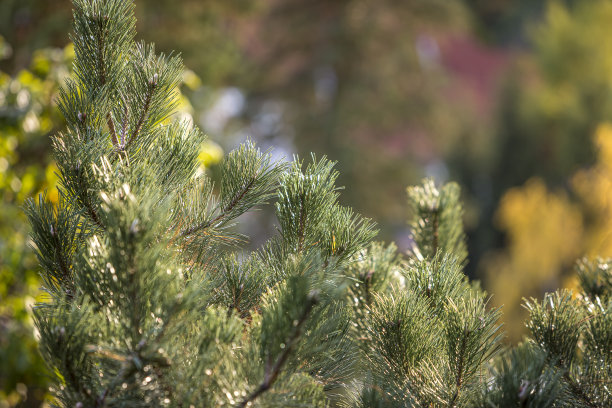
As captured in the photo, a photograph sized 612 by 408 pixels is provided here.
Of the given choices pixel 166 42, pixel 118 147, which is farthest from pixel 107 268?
pixel 166 42

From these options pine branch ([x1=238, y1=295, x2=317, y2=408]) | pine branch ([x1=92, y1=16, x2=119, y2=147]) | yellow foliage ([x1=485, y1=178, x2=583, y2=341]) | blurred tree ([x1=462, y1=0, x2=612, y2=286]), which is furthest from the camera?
blurred tree ([x1=462, y1=0, x2=612, y2=286])

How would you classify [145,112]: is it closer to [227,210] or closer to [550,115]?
[227,210]

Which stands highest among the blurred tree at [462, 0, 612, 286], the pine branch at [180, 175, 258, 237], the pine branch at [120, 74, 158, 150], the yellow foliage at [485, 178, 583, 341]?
the blurred tree at [462, 0, 612, 286]

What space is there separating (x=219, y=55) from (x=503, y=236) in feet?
32.4

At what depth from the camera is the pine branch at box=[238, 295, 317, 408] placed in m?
0.72

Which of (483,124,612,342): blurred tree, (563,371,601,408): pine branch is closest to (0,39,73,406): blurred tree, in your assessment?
(563,371,601,408): pine branch

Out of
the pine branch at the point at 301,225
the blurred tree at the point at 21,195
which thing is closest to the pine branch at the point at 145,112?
the pine branch at the point at 301,225

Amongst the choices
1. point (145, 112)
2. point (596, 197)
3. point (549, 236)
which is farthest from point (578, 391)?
point (596, 197)

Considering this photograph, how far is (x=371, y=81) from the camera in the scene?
9641 millimetres

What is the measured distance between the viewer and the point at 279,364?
721 millimetres

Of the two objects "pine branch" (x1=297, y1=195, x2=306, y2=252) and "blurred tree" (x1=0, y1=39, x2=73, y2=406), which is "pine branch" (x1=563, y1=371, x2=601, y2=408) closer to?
"pine branch" (x1=297, y1=195, x2=306, y2=252)

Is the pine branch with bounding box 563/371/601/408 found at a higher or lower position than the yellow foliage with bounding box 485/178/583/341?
lower

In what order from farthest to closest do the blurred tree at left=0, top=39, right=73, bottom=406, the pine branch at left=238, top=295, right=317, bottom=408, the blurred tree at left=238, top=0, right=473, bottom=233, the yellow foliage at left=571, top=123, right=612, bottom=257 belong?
the blurred tree at left=238, top=0, right=473, bottom=233 < the yellow foliage at left=571, top=123, right=612, bottom=257 < the blurred tree at left=0, top=39, right=73, bottom=406 < the pine branch at left=238, top=295, right=317, bottom=408

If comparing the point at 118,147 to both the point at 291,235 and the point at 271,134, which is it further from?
the point at 271,134
